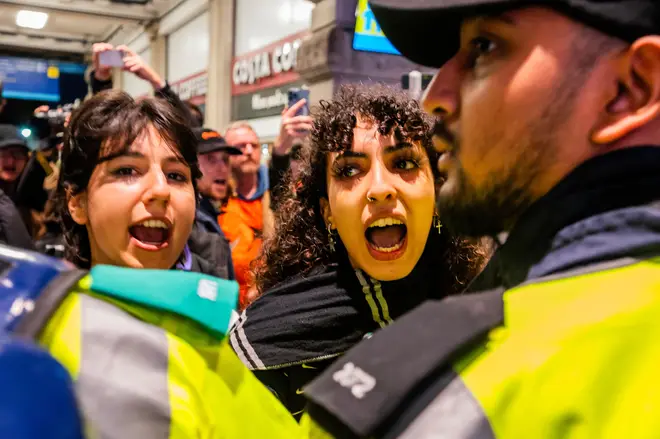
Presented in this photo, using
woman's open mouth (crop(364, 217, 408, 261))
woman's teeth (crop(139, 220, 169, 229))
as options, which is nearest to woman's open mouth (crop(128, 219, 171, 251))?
woman's teeth (crop(139, 220, 169, 229))

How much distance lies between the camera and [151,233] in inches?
54.5

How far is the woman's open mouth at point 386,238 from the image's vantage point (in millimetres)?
A: 1413

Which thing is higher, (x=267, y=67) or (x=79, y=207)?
(x=267, y=67)

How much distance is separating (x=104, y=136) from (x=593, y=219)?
1.09 meters

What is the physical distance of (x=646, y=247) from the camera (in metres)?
0.57

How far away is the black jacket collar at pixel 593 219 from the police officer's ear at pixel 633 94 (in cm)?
2

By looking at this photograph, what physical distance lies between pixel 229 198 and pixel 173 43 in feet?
24.5

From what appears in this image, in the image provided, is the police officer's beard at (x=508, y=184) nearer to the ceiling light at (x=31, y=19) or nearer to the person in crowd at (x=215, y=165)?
the person in crowd at (x=215, y=165)

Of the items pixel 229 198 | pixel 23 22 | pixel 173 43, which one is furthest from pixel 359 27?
pixel 23 22

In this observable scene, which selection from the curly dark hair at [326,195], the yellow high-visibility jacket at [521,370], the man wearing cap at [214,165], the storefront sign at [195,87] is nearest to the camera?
the yellow high-visibility jacket at [521,370]

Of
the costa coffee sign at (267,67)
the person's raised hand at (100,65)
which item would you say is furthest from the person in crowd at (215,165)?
the costa coffee sign at (267,67)

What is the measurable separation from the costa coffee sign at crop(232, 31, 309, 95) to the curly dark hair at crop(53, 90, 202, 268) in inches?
182

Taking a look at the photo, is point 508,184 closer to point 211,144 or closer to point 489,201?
point 489,201

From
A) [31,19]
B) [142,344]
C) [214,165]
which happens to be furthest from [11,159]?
[31,19]
